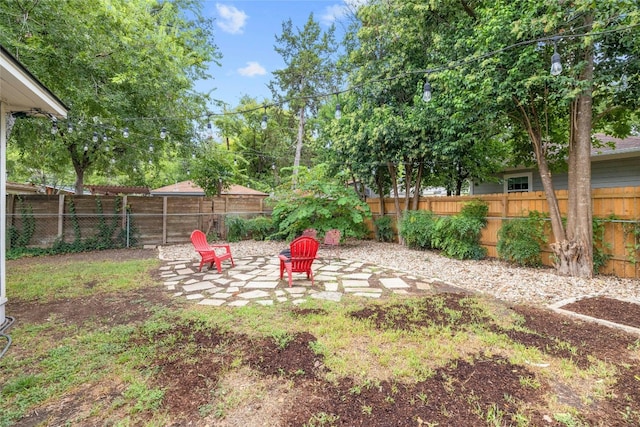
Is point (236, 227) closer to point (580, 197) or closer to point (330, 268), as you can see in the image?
point (330, 268)

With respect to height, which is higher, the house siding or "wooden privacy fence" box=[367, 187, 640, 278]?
the house siding

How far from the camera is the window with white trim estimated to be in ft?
33.3

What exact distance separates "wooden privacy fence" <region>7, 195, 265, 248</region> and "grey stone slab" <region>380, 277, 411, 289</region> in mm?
7109

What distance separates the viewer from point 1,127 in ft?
10.6

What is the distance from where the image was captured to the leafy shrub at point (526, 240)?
575 centimetres

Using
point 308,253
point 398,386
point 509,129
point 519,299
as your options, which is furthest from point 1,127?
point 509,129

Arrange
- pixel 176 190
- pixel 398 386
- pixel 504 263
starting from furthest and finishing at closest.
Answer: pixel 176 190 → pixel 504 263 → pixel 398 386

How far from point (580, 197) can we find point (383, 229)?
5.37m

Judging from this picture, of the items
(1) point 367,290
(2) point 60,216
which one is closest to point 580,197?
(1) point 367,290

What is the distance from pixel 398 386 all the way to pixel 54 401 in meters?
2.40

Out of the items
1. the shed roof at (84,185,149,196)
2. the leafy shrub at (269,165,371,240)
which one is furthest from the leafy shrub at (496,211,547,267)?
the shed roof at (84,185,149,196)

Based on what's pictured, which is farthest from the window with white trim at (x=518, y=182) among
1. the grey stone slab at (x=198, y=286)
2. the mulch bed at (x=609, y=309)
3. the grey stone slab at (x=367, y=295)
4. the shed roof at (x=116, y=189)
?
the shed roof at (x=116, y=189)

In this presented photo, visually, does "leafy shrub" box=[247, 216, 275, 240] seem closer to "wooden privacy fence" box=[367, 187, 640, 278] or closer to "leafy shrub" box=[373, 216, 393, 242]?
"leafy shrub" box=[373, 216, 393, 242]

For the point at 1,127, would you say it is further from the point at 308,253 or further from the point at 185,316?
the point at 308,253
